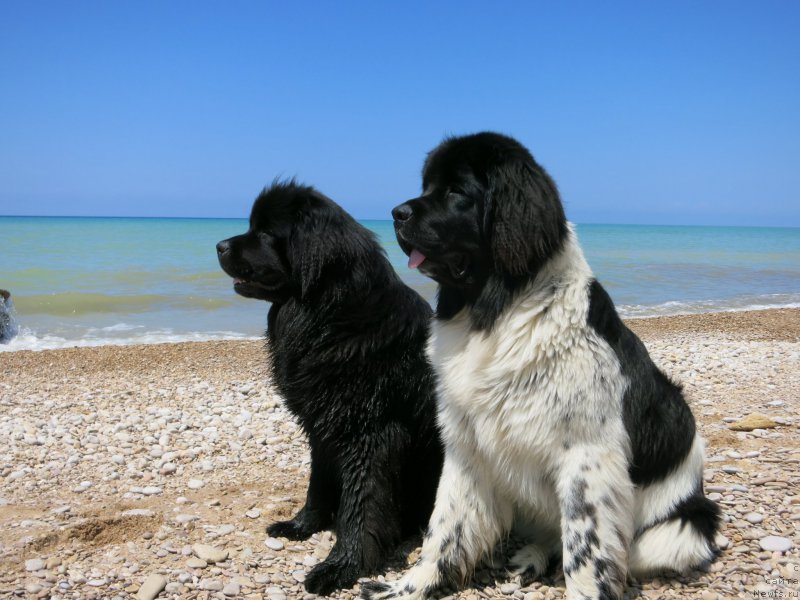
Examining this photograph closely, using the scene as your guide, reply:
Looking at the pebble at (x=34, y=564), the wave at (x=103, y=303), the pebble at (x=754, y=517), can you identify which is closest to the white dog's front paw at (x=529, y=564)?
the pebble at (x=754, y=517)

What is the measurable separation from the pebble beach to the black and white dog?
0.36 meters

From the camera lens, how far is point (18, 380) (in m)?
8.46

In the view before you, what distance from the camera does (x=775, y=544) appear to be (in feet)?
11.0

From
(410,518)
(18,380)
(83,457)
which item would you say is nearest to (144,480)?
(83,457)

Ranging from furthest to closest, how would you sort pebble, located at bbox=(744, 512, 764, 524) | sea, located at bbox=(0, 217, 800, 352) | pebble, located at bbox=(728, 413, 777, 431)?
1. sea, located at bbox=(0, 217, 800, 352)
2. pebble, located at bbox=(728, 413, 777, 431)
3. pebble, located at bbox=(744, 512, 764, 524)

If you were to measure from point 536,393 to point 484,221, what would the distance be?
0.74 meters

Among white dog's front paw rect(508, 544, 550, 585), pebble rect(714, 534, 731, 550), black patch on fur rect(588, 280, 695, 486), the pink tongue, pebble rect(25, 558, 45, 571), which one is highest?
the pink tongue

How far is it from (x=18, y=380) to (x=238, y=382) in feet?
9.22

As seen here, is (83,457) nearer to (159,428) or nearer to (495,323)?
(159,428)

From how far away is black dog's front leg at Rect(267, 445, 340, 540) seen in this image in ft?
12.6

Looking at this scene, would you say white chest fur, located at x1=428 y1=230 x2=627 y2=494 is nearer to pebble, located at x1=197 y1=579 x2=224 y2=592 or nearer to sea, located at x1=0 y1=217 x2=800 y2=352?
pebble, located at x1=197 y1=579 x2=224 y2=592

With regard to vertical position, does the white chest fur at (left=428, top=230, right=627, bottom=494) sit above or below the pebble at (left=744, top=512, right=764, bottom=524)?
above

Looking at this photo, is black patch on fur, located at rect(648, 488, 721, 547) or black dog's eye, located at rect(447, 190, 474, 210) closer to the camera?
black dog's eye, located at rect(447, 190, 474, 210)

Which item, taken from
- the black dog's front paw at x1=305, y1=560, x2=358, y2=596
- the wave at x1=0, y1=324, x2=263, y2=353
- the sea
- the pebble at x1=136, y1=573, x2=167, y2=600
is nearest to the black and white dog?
the black dog's front paw at x1=305, y1=560, x2=358, y2=596
